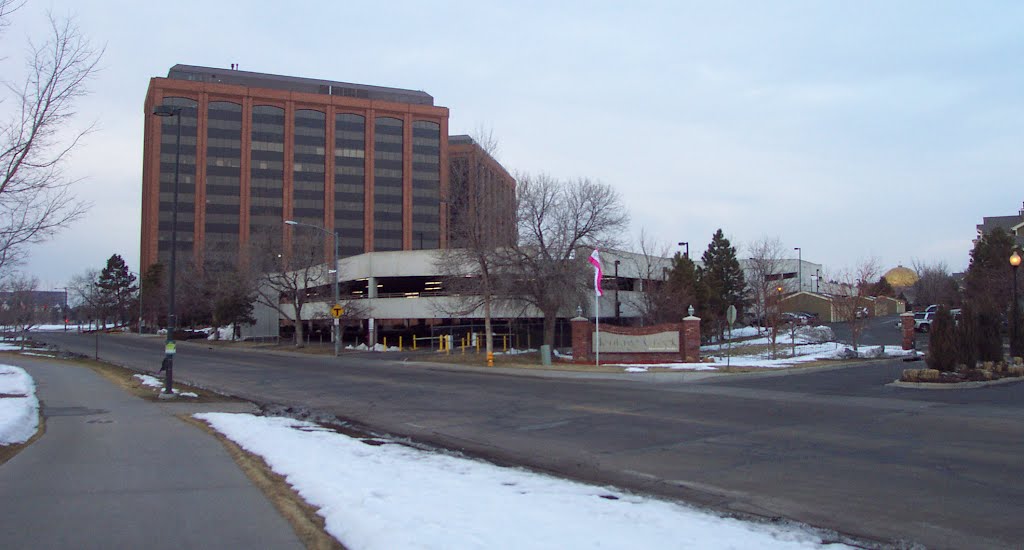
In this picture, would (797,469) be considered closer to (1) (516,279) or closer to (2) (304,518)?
(2) (304,518)

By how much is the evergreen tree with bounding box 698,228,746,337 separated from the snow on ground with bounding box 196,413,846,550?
41.2m

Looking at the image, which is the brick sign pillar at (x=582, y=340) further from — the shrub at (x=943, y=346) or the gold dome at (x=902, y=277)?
the gold dome at (x=902, y=277)

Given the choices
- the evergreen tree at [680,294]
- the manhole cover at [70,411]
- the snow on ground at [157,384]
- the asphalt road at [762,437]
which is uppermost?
the evergreen tree at [680,294]

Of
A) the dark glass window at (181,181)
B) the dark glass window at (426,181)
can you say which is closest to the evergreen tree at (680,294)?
the dark glass window at (426,181)

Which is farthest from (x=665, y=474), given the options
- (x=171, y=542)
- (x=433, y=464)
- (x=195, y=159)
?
(x=195, y=159)

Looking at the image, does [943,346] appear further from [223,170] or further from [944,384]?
[223,170]

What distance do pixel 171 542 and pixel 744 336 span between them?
178 feet

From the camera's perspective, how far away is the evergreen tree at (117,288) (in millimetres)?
101812

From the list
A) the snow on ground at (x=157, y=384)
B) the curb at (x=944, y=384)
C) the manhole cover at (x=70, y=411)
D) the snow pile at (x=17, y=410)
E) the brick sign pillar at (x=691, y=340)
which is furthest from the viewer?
the brick sign pillar at (x=691, y=340)

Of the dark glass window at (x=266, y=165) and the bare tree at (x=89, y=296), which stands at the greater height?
the dark glass window at (x=266, y=165)

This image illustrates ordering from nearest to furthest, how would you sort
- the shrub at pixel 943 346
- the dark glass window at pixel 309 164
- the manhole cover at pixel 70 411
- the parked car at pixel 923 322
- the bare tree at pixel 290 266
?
the manhole cover at pixel 70 411
the shrub at pixel 943 346
the bare tree at pixel 290 266
the parked car at pixel 923 322
the dark glass window at pixel 309 164

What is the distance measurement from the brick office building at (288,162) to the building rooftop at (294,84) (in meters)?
0.18

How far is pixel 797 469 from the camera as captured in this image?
898 centimetres

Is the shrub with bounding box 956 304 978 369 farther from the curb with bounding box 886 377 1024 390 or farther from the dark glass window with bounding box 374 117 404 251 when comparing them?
the dark glass window with bounding box 374 117 404 251
